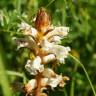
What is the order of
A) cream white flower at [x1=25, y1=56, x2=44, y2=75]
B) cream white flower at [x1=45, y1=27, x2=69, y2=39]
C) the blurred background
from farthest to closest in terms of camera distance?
the blurred background → cream white flower at [x1=45, y1=27, x2=69, y2=39] → cream white flower at [x1=25, y1=56, x2=44, y2=75]

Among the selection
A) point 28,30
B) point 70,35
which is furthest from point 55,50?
point 70,35

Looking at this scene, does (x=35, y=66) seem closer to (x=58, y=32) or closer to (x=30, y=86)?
(x=30, y=86)

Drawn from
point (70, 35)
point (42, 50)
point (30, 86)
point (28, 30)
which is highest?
point (70, 35)

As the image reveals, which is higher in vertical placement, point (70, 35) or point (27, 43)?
point (70, 35)

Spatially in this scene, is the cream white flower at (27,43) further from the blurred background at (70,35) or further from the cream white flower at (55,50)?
the blurred background at (70,35)

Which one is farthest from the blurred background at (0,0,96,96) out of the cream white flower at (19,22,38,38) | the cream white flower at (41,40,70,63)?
the cream white flower at (41,40,70,63)

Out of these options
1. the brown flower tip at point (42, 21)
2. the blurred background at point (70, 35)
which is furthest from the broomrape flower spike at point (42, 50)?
the blurred background at point (70, 35)

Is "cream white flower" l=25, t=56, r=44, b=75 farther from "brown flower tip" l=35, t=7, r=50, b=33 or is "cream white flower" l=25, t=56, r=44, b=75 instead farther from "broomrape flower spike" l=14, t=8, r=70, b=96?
"brown flower tip" l=35, t=7, r=50, b=33

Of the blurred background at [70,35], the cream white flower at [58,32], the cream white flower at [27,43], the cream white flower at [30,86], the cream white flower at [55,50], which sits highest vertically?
the blurred background at [70,35]
